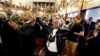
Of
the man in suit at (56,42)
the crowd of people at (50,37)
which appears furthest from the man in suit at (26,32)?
→ the man in suit at (56,42)

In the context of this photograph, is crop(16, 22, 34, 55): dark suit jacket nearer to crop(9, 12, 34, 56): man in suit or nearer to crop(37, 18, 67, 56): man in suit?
crop(9, 12, 34, 56): man in suit

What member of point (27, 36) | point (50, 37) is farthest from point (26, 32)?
point (50, 37)

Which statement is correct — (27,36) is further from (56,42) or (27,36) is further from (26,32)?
(56,42)

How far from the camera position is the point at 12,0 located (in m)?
3.40

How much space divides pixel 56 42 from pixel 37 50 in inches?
34.4

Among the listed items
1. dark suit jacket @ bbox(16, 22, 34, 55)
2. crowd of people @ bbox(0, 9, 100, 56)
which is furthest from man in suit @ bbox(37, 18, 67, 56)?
dark suit jacket @ bbox(16, 22, 34, 55)

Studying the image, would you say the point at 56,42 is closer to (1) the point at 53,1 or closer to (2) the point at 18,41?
(2) the point at 18,41

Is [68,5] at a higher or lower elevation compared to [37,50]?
higher

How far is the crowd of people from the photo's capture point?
2387 millimetres

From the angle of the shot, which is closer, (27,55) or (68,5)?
(27,55)

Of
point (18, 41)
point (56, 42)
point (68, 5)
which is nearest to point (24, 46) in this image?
point (18, 41)

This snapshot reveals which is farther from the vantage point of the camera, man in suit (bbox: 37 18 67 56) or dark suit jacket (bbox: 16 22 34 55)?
man in suit (bbox: 37 18 67 56)

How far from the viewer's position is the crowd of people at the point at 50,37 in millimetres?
2387

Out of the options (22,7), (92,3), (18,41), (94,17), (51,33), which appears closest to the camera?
(18,41)
